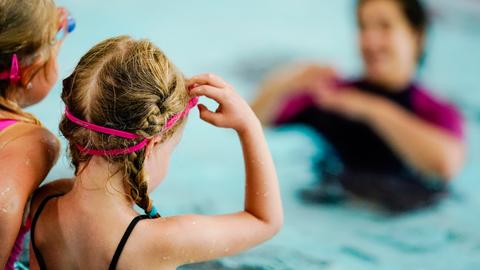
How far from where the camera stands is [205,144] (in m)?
3.23

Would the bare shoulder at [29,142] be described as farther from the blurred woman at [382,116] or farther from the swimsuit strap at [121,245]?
the blurred woman at [382,116]

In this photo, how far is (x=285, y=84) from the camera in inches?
140

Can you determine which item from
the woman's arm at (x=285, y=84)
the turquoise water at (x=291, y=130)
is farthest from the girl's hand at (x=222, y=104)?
the woman's arm at (x=285, y=84)

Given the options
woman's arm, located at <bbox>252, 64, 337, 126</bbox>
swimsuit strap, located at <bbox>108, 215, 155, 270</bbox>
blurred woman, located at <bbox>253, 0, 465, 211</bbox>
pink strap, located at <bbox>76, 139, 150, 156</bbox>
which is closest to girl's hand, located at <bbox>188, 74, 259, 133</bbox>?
pink strap, located at <bbox>76, 139, 150, 156</bbox>

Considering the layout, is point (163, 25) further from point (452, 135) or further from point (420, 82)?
point (452, 135)

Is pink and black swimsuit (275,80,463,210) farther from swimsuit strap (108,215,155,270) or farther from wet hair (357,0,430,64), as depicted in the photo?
swimsuit strap (108,215,155,270)

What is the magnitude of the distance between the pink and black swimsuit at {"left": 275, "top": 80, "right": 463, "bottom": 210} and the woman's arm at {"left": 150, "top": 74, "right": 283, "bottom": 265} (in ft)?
5.51

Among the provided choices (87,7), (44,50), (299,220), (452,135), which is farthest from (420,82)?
(44,50)

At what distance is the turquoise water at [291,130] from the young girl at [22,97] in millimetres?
141

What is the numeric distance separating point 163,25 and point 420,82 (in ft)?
4.85

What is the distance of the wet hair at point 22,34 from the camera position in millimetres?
1321

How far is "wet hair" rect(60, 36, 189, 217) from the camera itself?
115 cm

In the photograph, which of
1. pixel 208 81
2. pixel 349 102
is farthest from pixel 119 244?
pixel 349 102

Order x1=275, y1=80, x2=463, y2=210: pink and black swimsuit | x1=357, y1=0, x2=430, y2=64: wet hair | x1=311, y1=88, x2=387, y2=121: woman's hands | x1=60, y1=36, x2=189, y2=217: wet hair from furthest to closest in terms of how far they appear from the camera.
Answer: x1=357, y1=0, x2=430, y2=64: wet hair
x1=311, y1=88, x2=387, y2=121: woman's hands
x1=275, y1=80, x2=463, y2=210: pink and black swimsuit
x1=60, y1=36, x2=189, y2=217: wet hair
